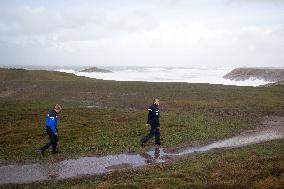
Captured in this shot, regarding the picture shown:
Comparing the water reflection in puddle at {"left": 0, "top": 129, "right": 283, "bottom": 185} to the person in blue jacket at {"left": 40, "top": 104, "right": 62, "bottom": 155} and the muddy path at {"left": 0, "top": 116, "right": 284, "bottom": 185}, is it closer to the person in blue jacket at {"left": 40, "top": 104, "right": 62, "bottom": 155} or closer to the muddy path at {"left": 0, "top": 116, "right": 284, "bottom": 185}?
the muddy path at {"left": 0, "top": 116, "right": 284, "bottom": 185}

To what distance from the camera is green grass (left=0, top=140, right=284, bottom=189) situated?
48.2 ft

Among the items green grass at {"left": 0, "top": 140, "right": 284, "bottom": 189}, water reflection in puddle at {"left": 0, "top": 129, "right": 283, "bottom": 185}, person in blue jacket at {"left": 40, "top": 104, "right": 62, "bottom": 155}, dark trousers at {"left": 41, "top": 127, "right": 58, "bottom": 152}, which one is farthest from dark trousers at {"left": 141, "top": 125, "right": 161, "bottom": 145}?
person in blue jacket at {"left": 40, "top": 104, "right": 62, "bottom": 155}

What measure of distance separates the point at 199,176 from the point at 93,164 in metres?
6.08

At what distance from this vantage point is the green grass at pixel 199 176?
579 inches

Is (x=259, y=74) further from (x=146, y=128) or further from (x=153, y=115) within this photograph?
(x=153, y=115)

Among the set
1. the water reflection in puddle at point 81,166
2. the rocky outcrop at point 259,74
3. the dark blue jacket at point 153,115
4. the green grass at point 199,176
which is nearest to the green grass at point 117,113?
the water reflection in puddle at point 81,166

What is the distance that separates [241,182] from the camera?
581 inches

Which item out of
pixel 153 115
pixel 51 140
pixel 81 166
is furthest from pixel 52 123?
pixel 153 115

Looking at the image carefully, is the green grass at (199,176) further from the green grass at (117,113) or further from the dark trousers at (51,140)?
the dark trousers at (51,140)

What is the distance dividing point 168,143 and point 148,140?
1.47 m

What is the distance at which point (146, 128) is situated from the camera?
28.1 metres

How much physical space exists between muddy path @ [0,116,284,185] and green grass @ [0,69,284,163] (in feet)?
3.87

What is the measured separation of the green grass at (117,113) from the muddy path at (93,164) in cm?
118

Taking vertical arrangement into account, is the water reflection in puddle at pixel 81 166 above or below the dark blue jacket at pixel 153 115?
below
